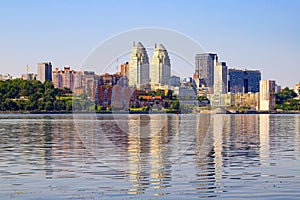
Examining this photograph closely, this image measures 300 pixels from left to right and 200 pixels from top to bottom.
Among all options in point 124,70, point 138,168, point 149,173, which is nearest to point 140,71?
point 124,70

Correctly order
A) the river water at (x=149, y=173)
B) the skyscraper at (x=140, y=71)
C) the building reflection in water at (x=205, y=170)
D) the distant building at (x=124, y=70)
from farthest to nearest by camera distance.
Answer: the distant building at (x=124, y=70) → the skyscraper at (x=140, y=71) → the building reflection in water at (x=205, y=170) → the river water at (x=149, y=173)

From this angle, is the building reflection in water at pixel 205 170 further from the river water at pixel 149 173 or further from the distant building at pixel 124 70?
the distant building at pixel 124 70

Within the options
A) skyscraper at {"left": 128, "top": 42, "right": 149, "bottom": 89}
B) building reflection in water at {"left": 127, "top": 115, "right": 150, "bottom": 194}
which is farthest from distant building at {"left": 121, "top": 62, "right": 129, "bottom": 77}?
building reflection in water at {"left": 127, "top": 115, "right": 150, "bottom": 194}

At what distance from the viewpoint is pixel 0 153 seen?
3441 cm

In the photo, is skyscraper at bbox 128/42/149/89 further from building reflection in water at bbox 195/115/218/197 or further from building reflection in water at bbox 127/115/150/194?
building reflection in water at bbox 195/115/218/197

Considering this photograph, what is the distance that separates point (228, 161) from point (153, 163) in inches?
135

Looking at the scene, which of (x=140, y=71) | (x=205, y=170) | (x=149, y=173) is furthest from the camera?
(x=140, y=71)

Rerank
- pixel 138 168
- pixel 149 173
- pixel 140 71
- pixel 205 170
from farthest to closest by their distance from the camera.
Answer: pixel 140 71
pixel 138 168
pixel 205 170
pixel 149 173

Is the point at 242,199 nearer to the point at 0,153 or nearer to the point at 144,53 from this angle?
the point at 0,153

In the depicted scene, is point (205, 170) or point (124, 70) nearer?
point (205, 170)

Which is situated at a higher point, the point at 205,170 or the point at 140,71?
the point at 140,71

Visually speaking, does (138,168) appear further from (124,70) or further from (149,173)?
(124,70)

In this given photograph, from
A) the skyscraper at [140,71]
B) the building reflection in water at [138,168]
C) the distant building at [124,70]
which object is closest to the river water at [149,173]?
the building reflection in water at [138,168]

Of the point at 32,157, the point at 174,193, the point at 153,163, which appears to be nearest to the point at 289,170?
the point at 153,163
